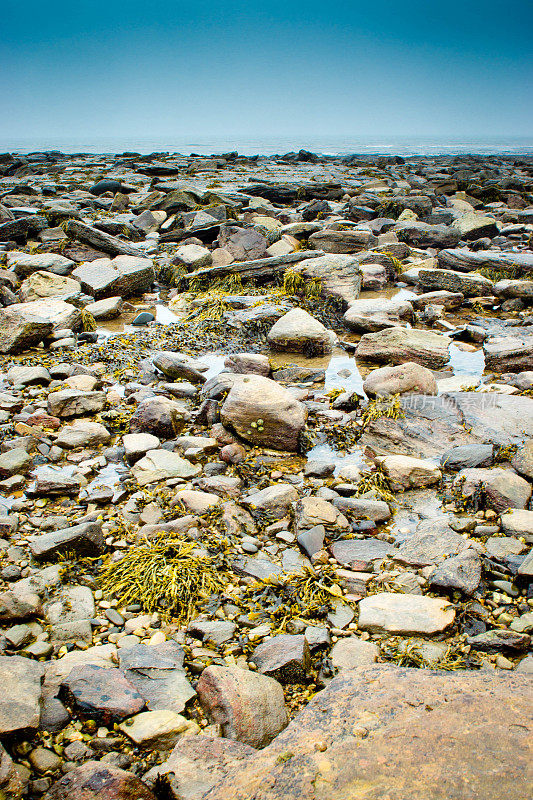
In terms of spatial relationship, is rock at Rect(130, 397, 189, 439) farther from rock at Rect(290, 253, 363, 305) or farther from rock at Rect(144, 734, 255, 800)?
rock at Rect(290, 253, 363, 305)

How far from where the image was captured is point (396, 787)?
124cm

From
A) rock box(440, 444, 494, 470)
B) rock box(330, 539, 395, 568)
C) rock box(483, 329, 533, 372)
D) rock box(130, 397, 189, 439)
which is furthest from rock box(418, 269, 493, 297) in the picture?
rock box(330, 539, 395, 568)

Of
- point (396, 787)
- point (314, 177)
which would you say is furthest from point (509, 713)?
point (314, 177)

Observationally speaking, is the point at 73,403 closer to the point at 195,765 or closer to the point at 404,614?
the point at 404,614

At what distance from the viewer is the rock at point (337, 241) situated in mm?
10551

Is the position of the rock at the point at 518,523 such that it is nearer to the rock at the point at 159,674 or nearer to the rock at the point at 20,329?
the rock at the point at 159,674

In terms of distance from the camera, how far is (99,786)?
1660mm

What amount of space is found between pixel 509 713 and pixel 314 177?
29.6 meters

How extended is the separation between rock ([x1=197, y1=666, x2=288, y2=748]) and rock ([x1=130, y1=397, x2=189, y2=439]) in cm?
255

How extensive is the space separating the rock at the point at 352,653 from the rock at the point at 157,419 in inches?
99.2

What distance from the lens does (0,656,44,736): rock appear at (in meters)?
1.90

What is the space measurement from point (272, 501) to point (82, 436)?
190 centimetres

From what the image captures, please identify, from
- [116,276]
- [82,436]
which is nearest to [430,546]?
[82,436]

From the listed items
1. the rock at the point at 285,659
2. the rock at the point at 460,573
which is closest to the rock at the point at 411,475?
the rock at the point at 460,573
